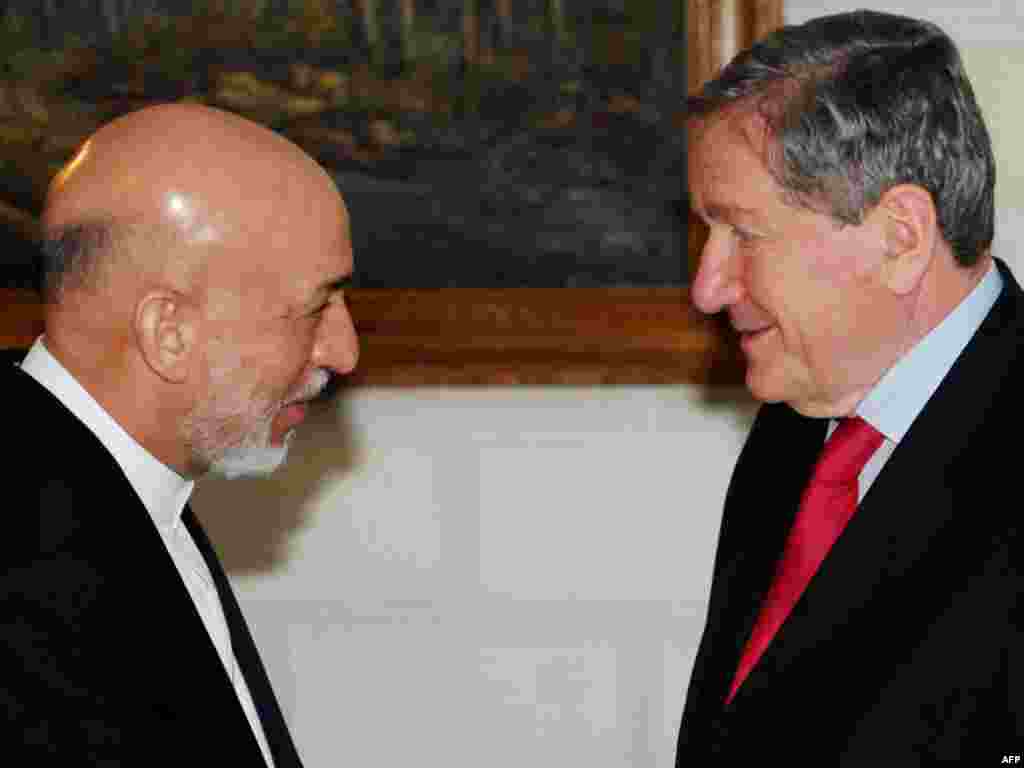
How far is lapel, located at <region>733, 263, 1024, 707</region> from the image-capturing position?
6.84ft

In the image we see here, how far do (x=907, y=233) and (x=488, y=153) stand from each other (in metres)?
1.63

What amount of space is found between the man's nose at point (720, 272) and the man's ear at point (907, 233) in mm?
222

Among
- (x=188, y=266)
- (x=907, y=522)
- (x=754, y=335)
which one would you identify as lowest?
(x=907, y=522)

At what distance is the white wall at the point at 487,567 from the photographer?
148 inches

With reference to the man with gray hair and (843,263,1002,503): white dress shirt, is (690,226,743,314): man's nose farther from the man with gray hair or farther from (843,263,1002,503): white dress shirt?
(843,263,1002,503): white dress shirt

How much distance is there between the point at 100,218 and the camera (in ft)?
7.23

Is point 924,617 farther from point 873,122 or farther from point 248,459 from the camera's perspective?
point 248,459

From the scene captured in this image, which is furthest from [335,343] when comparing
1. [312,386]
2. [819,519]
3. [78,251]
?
[819,519]

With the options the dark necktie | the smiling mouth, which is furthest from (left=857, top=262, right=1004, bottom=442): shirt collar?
the dark necktie

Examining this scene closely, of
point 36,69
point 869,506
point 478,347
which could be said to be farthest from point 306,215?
point 36,69

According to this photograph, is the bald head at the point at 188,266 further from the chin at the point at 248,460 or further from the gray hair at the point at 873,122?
the gray hair at the point at 873,122

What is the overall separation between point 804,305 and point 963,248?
21cm

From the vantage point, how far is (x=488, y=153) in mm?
3625

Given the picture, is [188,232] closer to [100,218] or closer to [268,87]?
[100,218]
